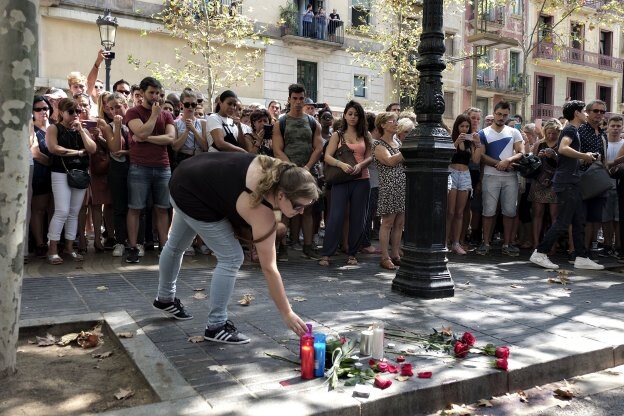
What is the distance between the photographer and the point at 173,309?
4.98m

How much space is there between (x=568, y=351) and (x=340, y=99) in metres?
25.8

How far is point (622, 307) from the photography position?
5.98 metres

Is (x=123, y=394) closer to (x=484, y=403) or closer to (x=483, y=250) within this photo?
(x=484, y=403)

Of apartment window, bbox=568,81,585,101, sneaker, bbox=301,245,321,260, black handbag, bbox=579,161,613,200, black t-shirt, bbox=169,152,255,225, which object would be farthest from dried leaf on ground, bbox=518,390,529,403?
apartment window, bbox=568,81,585,101

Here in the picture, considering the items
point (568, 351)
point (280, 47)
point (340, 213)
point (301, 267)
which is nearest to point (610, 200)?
point (340, 213)

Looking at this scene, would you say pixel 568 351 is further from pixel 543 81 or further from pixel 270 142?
pixel 543 81

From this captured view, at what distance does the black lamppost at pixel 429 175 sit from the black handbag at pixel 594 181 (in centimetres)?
347

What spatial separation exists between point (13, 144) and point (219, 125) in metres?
4.17

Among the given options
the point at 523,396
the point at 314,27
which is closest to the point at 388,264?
the point at 523,396

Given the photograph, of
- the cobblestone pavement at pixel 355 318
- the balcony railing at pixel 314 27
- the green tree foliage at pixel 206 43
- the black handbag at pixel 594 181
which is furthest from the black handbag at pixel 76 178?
the balcony railing at pixel 314 27

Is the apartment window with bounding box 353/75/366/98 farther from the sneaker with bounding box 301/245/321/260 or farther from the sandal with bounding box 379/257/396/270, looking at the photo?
the sandal with bounding box 379/257/396/270

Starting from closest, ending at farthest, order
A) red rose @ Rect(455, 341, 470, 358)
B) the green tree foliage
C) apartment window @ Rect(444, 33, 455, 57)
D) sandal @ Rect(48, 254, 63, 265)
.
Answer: red rose @ Rect(455, 341, 470, 358) < sandal @ Rect(48, 254, 63, 265) < the green tree foliage < apartment window @ Rect(444, 33, 455, 57)

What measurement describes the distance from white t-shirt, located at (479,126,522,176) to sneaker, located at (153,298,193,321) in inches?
227

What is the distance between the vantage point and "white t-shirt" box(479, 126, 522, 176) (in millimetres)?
9047
